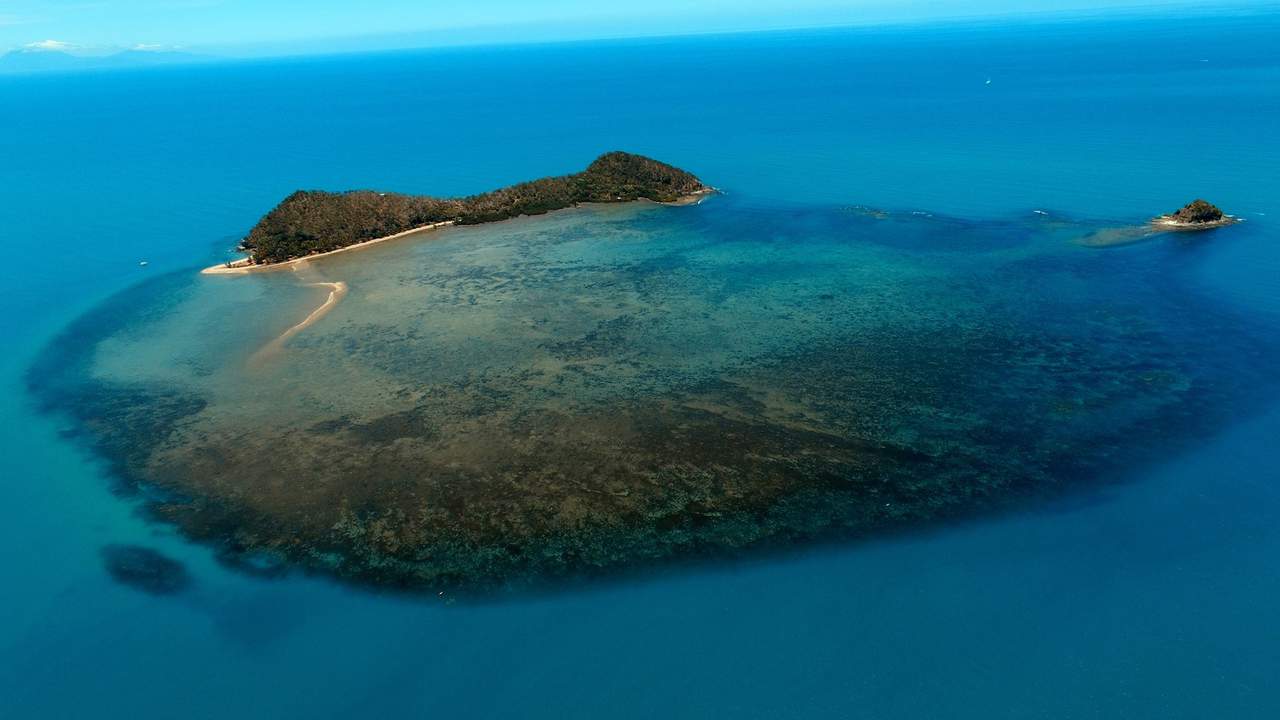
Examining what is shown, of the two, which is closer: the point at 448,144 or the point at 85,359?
the point at 85,359

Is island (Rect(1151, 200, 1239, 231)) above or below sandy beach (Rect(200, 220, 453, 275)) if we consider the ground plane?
above

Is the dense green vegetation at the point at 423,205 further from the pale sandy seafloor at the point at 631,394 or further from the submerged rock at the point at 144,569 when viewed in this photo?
the submerged rock at the point at 144,569

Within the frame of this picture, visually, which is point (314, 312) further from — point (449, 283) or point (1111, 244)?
point (1111, 244)

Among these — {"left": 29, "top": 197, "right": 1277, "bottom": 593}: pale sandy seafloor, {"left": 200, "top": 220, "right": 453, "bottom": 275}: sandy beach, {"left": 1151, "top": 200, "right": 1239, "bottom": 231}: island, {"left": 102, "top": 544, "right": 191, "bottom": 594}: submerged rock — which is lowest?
{"left": 102, "top": 544, "right": 191, "bottom": 594}: submerged rock

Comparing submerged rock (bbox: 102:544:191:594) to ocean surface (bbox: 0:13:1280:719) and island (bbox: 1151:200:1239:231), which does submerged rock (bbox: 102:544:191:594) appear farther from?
island (bbox: 1151:200:1239:231)

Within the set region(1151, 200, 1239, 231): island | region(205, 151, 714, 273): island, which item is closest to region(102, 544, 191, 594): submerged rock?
region(205, 151, 714, 273): island

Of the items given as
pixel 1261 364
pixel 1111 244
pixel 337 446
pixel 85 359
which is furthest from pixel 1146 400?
pixel 85 359

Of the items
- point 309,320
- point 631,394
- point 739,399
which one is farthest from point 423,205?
point 739,399
